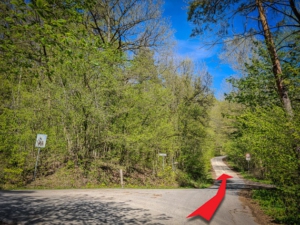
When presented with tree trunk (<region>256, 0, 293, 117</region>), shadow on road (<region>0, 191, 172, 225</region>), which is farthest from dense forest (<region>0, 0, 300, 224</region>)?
shadow on road (<region>0, 191, 172, 225</region>)

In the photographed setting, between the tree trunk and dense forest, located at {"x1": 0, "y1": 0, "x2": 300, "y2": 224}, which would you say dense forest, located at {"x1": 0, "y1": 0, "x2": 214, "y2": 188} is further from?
the tree trunk

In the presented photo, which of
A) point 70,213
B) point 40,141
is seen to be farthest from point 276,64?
point 40,141

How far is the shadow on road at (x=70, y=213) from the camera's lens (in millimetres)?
4743

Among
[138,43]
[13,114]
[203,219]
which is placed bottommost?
[203,219]

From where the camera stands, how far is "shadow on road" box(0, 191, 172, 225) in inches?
187

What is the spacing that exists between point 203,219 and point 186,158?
60.2 feet

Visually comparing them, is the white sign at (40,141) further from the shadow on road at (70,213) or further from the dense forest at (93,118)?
the shadow on road at (70,213)

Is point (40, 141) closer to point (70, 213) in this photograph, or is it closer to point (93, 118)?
point (93, 118)

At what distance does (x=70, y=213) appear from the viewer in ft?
17.6

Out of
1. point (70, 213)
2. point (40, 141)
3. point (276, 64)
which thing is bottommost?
point (70, 213)

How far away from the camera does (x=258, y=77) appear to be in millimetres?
12578

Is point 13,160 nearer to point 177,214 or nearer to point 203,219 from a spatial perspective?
point 177,214

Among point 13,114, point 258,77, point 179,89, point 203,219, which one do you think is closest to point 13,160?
point 13,114

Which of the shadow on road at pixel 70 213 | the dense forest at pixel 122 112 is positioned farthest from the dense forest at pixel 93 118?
the shadow on road at pixel 70 213
